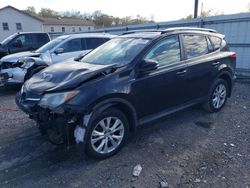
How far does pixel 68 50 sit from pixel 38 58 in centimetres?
109

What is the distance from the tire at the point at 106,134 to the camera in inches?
123

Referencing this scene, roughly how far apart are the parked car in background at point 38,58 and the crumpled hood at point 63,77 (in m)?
3.13

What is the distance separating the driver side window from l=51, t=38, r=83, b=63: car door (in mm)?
4412

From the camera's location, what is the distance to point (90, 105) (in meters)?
3.00

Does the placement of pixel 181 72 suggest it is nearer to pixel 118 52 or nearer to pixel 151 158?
pixel 118 52

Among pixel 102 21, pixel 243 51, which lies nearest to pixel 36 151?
pixel 243 51

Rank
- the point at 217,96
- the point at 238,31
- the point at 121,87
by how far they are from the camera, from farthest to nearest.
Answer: the point at 238,31 → the point at 217,96 → the point at 121,87

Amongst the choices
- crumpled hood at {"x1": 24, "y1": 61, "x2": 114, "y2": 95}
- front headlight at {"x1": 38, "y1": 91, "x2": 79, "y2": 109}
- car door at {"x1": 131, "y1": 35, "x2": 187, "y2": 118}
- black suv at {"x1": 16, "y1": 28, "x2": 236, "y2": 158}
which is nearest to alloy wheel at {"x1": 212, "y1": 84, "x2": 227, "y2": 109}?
black suv at {"x1": 16, "y1": 28, "x2": 236, "y2": 158}

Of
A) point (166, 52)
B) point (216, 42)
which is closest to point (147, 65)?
point (166, 52)

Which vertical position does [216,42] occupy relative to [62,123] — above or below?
above

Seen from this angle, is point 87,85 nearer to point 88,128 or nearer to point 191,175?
point 88,128

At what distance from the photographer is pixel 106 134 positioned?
3.33 metres

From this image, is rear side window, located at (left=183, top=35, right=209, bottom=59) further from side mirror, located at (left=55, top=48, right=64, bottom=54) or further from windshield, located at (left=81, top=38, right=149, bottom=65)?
side mirror, located at (left=55, top=48, right=64, bottom=54)

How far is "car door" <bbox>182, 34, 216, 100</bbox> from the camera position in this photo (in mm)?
4258
